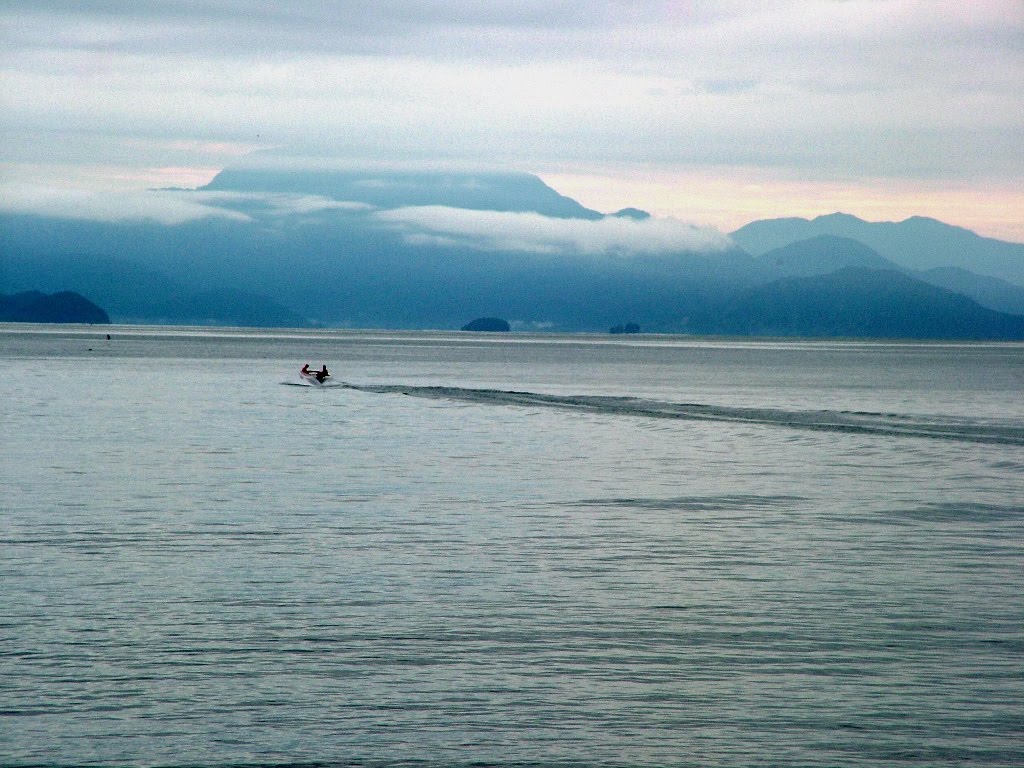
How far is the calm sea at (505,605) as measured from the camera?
53.5 ft

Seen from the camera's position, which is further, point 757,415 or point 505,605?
point 757,415

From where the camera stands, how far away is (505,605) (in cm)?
2331

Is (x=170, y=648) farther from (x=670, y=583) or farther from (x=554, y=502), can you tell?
(x=554, y=502)

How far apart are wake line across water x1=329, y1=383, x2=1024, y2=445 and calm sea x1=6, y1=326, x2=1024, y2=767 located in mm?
11395

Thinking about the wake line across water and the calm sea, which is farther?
the wake line across water

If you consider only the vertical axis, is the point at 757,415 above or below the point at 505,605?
above

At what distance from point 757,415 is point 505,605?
184ft

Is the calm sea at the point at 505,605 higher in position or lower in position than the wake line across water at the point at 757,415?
lower

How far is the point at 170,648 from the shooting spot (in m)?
20.0

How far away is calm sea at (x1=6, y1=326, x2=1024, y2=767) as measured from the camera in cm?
1631

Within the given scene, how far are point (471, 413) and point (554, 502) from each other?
39.3m

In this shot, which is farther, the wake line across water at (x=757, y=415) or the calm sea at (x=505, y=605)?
the wake line across water at (x=757, y=415)

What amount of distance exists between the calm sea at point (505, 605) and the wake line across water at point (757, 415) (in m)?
11.4

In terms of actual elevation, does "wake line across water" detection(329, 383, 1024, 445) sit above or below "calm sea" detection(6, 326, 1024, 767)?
above
